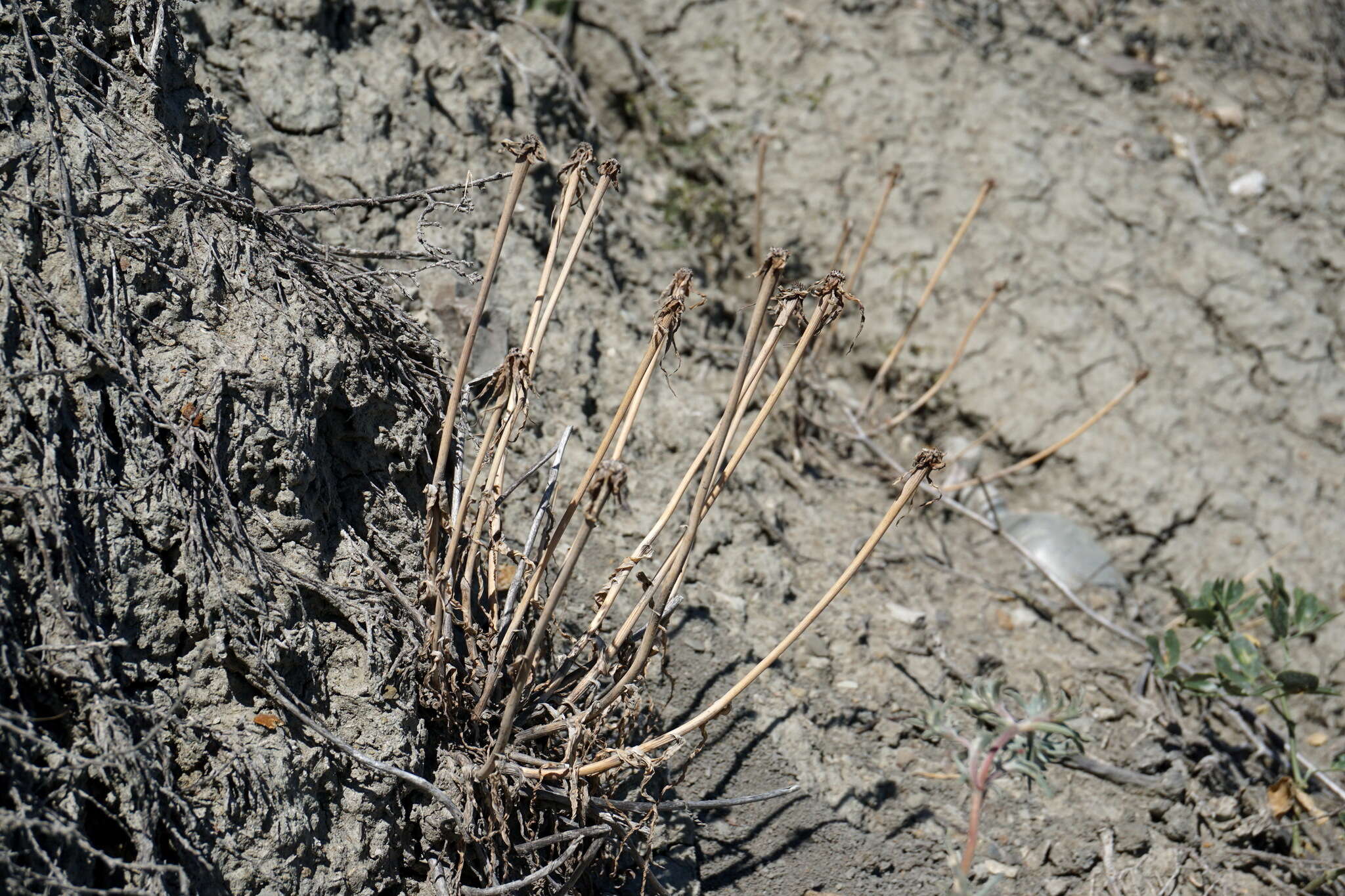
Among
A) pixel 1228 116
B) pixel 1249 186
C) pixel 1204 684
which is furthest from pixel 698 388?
pixel 1228 116

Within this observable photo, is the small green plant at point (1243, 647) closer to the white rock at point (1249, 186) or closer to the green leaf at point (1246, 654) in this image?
the green leaf at point (1246, 654)

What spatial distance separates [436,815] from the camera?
1.56 metres

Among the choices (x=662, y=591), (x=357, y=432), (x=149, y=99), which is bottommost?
(x=357, y=432)

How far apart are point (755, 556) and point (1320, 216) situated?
256 centimetres

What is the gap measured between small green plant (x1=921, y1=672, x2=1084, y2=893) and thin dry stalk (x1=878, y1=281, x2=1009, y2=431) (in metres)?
0.84

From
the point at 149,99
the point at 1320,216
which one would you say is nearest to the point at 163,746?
the point at 149,99

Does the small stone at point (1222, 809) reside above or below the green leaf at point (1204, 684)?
below

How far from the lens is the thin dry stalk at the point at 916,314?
9.11ft

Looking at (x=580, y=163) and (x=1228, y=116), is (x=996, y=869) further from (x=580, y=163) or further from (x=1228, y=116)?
(x=1228, y=116)

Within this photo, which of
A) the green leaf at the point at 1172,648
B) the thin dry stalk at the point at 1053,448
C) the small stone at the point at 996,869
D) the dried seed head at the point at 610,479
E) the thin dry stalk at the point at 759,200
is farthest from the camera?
the thin dry stalk at the point at 759,200

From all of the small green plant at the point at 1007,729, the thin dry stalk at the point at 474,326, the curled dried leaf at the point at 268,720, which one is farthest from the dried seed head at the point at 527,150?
the small green plant at the point at 1007,729

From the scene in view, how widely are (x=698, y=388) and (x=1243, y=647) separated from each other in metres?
1.41

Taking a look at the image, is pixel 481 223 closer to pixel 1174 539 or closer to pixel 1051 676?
pixel 1051 676

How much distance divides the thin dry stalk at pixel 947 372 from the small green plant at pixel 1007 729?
0.84 meters
